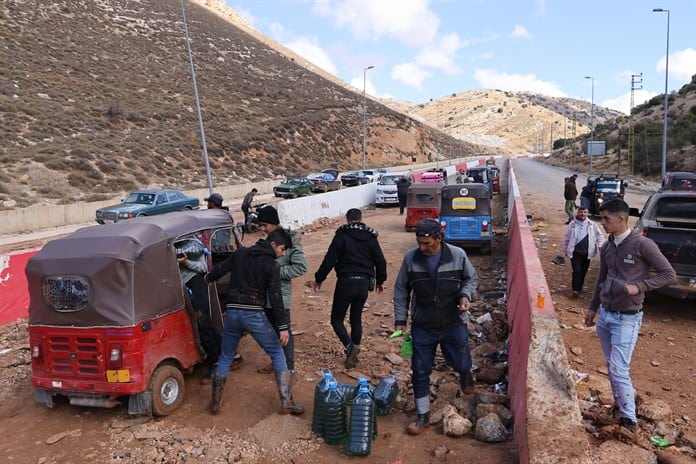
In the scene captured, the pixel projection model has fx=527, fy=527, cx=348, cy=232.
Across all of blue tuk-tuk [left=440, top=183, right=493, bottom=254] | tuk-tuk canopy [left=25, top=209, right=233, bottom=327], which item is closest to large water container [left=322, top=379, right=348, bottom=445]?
tuk-tuk canopy [left=25, top=209, right=233, bottom=327]

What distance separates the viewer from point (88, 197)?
26.3m

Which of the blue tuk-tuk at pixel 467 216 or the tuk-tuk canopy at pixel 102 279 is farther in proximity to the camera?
the blue tuk-tuk at pixel 467 216

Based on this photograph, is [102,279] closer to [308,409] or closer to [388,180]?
[308,409]

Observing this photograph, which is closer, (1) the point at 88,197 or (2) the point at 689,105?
(1) the point at 88,197

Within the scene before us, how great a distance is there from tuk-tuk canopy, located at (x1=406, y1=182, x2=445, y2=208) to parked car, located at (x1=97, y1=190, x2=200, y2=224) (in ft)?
30.1

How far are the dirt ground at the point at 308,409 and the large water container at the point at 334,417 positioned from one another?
0.31 feet

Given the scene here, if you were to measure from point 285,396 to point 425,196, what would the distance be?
507 inches

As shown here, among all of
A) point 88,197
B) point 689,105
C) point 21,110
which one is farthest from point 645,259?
point 689,105

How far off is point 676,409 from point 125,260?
5.40m

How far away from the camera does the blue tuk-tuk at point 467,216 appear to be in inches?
529

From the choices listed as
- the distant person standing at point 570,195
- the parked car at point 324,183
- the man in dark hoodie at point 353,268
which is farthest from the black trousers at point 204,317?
the parked car at point 324,183

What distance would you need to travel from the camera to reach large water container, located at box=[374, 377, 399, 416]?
5118 mm

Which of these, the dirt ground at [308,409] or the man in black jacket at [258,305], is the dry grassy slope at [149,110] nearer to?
the dirt ground at [308,409]

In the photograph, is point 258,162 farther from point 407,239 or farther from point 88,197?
point 407,239
